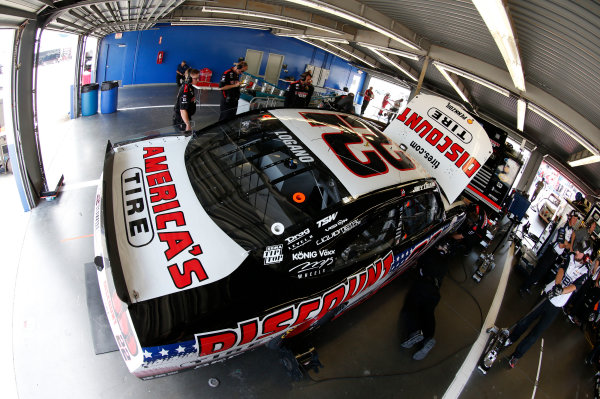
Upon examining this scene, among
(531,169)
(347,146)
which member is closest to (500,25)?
(347,146)

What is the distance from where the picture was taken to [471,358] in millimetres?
3746

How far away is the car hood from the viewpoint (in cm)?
216

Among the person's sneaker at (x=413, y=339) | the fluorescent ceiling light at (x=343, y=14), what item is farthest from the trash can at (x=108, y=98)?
the person's sneaker at (x=413, y=339)

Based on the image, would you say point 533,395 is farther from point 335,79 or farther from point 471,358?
point 335,79

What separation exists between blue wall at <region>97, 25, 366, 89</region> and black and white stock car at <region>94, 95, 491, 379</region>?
27.4 feet

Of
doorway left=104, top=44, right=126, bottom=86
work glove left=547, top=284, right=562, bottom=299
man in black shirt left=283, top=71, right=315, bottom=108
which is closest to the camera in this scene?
work glove left=547, top=284, right=562, bottom=299

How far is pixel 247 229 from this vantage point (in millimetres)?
2549

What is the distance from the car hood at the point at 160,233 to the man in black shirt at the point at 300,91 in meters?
4.99

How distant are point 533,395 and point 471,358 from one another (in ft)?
2.26

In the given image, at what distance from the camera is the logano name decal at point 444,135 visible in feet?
13.6

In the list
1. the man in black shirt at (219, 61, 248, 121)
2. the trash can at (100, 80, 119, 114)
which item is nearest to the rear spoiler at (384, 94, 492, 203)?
the man in black shirt at (219, 61, 248, 121)

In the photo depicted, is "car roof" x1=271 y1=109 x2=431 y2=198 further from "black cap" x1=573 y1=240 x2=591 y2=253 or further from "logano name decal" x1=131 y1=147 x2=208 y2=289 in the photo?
"black cap" x1=573 y1=240 x2=591 y2=253

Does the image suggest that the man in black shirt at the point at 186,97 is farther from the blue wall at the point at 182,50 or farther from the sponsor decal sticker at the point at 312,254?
the blue wall at the point at 182,50

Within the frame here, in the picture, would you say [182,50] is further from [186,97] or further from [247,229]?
[247,229]
